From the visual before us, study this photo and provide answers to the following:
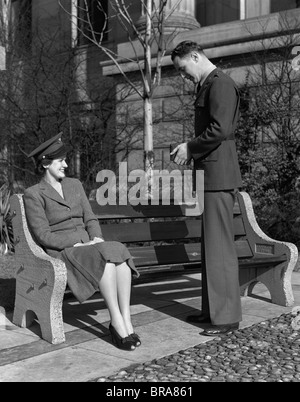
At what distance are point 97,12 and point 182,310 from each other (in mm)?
15715

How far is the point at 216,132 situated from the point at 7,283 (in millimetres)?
3628

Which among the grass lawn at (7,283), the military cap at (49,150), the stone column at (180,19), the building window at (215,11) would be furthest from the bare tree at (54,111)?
the military cap at (49,150)

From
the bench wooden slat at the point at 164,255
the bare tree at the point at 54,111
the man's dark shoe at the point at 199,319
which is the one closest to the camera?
the man's dark shoe at the point at 199,319

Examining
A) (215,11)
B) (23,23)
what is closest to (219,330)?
(215,11)

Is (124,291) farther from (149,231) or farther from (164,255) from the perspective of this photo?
(149,231)

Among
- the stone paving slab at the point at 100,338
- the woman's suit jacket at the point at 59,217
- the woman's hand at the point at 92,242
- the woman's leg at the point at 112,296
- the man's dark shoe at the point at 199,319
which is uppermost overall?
the woman's suit jacket at the point at 59,217

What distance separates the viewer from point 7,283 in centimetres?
700

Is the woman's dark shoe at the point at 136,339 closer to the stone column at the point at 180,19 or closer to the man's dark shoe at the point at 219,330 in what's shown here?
the man's dark shoe at the point at 219,330

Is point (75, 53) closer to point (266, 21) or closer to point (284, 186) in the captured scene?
point (266, 21)

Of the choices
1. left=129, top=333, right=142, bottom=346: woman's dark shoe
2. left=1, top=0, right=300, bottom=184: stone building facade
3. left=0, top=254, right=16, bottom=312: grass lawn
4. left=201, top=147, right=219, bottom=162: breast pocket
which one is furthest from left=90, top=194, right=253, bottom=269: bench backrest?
left=1, top=0, right=300, bottom=184: stone building facade

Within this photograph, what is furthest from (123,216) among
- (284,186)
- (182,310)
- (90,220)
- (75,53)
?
(75,53)

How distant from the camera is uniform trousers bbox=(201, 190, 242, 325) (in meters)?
4.57

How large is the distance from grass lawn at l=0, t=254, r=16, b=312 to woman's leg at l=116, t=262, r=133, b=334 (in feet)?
5.46

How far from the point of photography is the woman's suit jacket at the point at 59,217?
4508 millimetres
